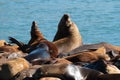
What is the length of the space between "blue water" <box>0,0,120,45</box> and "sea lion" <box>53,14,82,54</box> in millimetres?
2859

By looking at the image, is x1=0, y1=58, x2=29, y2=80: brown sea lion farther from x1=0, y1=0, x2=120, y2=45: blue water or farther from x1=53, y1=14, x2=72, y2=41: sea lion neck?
x1=0, y1=0, x2=120, y2=45: blue water

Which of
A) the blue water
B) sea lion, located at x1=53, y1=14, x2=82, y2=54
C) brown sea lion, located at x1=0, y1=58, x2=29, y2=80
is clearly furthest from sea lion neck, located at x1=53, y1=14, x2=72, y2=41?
brown sea lion, located at x1=0, y1=58, x2=29, y2=80

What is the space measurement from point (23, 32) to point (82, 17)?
12.2 feet

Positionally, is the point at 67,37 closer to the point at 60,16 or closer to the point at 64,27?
the point at 64,27

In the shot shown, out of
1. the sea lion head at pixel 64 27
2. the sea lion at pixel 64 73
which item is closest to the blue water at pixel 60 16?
the sea lion head at pixel 64 27

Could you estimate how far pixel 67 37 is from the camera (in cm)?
1052

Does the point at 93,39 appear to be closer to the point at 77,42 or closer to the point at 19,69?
the point at 77,42

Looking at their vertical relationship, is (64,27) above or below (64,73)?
below

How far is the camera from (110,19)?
1842 cm

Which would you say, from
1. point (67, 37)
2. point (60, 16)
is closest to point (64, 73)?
point (67, 37)

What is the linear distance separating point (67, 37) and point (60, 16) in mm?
8627

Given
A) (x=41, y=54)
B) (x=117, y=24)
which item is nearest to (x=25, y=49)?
(x=41, y=54)

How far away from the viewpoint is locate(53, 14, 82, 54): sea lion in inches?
398

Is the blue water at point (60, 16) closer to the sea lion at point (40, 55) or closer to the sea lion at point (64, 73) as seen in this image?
the sea lion at point (40, 55)
